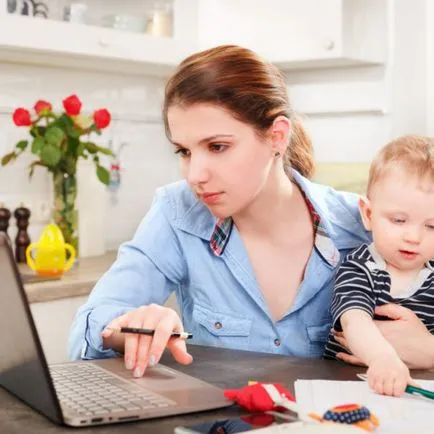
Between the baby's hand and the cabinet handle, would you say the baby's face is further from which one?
the cabinet handle

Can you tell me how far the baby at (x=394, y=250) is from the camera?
150 centimetres

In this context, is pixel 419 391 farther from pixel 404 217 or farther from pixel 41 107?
pixel 41 107

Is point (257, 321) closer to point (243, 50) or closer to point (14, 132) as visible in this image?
point (243, 50)

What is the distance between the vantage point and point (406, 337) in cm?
150

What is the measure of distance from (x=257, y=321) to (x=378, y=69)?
6.79ft

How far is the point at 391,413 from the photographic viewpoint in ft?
3.67

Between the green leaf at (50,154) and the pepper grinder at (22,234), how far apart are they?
0.76ft

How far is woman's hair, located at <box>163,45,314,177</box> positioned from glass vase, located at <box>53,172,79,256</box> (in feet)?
4.70

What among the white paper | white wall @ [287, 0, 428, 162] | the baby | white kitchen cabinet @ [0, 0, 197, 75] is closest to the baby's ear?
the baby

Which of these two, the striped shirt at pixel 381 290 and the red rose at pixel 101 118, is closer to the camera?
the striped shirt at pixel 381 290

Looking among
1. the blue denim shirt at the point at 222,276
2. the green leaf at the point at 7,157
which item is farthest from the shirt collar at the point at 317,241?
the green leaf at the point at 7,157

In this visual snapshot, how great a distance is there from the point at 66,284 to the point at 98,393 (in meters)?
1.57

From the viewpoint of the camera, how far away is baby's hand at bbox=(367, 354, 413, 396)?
3.98 ft

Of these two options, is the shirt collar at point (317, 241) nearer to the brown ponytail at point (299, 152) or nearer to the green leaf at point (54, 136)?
the brown ponytail at point (299, 152)
